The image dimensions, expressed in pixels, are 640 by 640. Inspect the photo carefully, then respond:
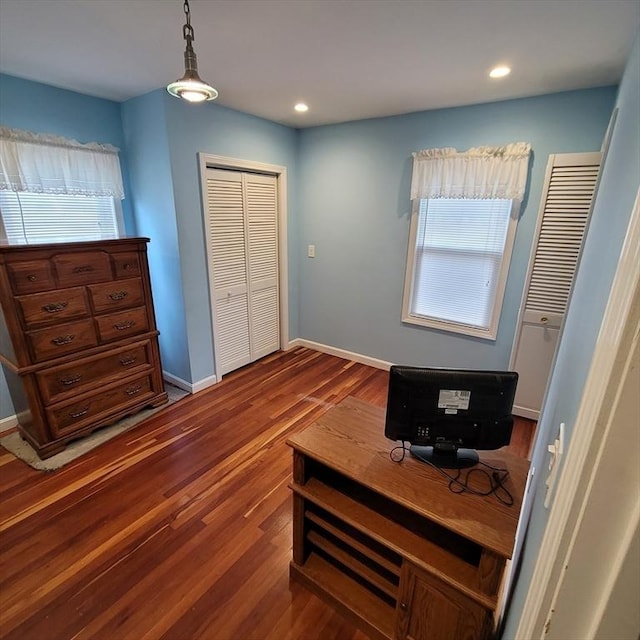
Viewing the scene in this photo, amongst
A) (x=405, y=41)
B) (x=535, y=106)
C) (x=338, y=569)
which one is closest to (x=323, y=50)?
(x=405, y=41)

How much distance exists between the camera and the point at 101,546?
1.74 meters

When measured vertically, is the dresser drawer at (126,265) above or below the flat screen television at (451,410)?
above

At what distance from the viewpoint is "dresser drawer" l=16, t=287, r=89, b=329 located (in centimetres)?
212

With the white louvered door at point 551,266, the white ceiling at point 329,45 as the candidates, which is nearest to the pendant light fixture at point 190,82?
the white ceiling at point 329,45

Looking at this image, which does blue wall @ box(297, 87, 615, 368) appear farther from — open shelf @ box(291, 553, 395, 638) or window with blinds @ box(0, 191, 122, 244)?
open shelf @ box(291, 553, 395, 638)

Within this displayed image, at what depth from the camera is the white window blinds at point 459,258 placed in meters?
2.90

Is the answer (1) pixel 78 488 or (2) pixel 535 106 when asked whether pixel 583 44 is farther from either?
(1) pixel 78 488

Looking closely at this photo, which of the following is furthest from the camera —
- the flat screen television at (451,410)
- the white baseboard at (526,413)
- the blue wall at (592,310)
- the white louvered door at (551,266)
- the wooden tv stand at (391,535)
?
the white baseboard at (526,413)

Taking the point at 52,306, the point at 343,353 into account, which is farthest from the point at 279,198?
the point at 52,306

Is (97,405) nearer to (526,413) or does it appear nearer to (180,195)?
(180,195)

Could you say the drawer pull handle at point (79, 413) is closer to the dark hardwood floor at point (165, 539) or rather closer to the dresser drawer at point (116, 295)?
the dark hardwood floor at point (165, 539)

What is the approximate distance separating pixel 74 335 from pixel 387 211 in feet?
9.44

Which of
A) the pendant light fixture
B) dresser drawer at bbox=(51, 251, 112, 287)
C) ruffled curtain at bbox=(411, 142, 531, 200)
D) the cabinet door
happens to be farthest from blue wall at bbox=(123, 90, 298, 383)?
the cabinet door

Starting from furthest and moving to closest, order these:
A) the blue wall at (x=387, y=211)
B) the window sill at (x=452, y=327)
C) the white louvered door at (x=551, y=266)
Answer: the window sill at (x=452, y=327) → the blue wall at (x=387, y=211) → the white louvered door at (x=551, y=266)
